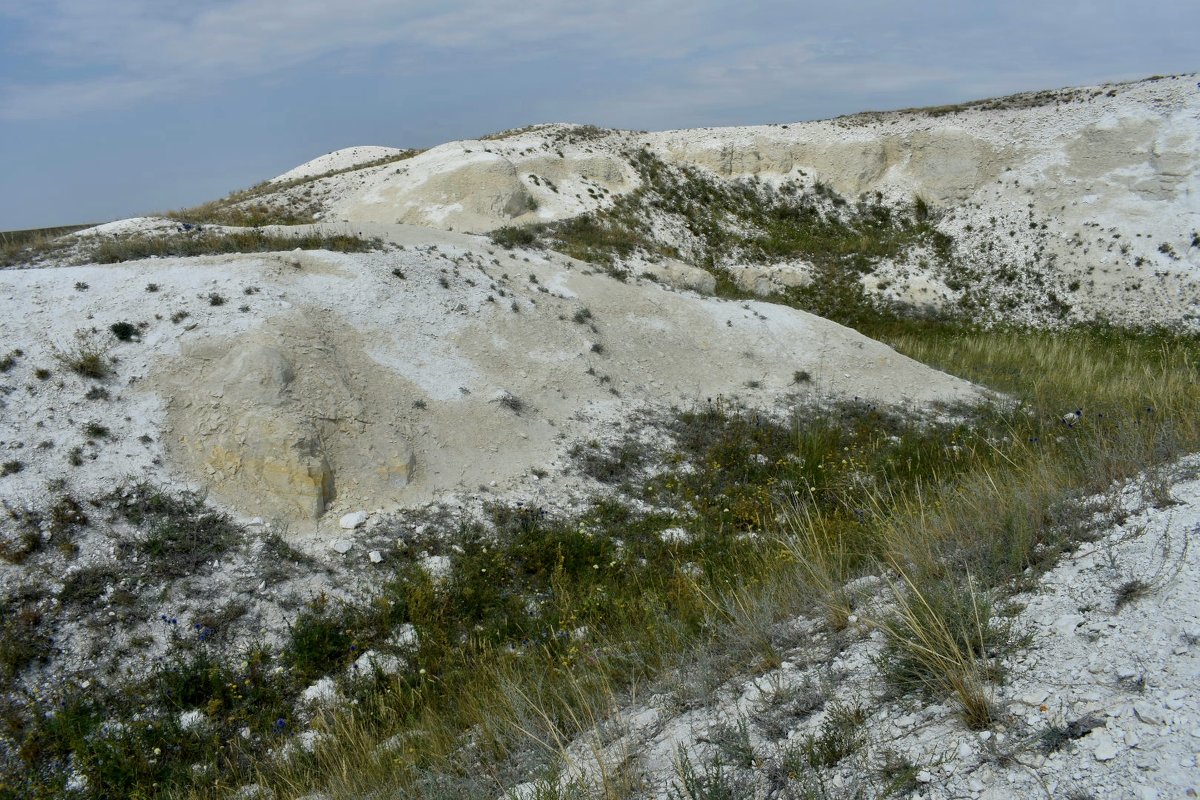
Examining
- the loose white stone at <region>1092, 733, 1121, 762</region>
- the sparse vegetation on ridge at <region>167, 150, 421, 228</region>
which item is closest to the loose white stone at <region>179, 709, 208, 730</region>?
the loose white stone at <region>1092, 733, 1121, 762</region>

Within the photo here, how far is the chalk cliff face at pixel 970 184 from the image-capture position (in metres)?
24.8

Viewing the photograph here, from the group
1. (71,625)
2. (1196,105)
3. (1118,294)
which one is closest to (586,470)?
(71,625)

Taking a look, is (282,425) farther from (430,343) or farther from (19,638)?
(430,343)

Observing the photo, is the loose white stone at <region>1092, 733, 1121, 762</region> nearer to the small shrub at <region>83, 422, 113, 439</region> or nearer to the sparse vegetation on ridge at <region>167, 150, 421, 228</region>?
the small shrub at <region>83, 422, 113, 439</region>

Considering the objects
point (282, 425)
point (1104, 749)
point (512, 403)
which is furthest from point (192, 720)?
point (1104, 749)

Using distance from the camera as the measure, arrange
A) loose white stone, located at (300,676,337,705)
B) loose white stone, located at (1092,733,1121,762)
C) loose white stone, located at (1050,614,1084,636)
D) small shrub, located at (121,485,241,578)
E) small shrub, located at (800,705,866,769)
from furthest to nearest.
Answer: small shrub, located at (121,485,241,578) < loose white stone, located at (300,676,337,705) < loose white stone, located at (1050,614,1084,636) < small shrub, located at (800,705,866,769) < loose white stone, located at (1092,733,1121,762)

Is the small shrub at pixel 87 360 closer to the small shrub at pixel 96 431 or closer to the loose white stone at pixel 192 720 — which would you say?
the small shrub at pixel 96 431

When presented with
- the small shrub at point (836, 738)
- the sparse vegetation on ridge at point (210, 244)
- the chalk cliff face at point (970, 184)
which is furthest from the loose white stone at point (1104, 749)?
the chalk cliff face at point (970, 184)

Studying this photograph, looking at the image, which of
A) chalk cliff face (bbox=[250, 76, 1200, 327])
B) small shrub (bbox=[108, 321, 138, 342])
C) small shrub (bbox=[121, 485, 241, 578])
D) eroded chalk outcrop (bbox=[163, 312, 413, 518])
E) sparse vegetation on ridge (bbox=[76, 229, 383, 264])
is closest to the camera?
small shrub (bbox=[121, 485, 241, 578])

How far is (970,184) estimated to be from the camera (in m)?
30.5

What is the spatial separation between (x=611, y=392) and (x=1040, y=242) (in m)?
23.8

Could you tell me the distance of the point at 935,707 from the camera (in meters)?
3.32

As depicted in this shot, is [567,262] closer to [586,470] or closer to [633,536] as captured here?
[586,470]

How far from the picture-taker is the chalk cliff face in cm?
2477
